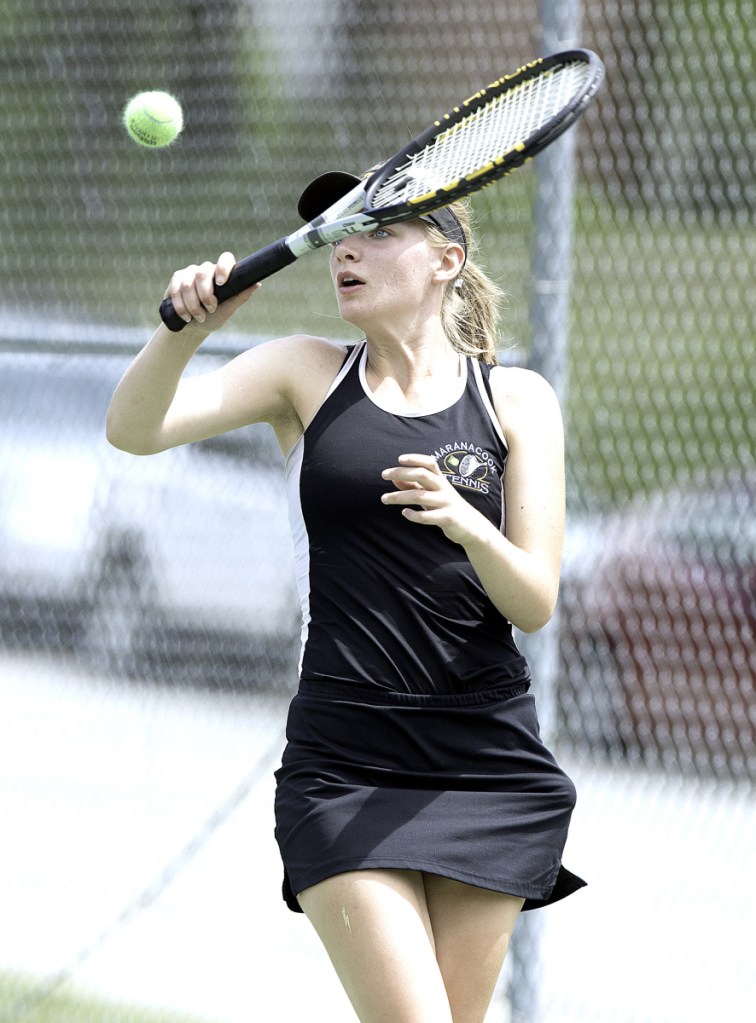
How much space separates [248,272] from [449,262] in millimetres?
472

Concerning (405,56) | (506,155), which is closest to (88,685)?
(405,56)

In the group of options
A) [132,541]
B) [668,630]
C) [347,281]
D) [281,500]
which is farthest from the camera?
[132,541]

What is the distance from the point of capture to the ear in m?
2.37

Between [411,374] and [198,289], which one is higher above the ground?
[198,289]

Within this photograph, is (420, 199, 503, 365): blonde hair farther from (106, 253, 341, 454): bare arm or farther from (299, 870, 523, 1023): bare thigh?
(299, 870, 523, 1023): bare thigh

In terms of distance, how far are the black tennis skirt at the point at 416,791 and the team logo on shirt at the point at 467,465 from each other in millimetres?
344

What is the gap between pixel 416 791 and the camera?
2.17 m

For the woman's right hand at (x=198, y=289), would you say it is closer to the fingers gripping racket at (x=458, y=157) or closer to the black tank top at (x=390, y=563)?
the fingers gripping racket at (x=458, y=157)

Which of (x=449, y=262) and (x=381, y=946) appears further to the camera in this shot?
(x=449, y=262)

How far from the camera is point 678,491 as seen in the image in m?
3.52

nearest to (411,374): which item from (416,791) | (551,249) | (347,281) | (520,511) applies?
(347,281)

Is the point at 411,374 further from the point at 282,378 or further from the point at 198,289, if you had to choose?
the point at 198,289

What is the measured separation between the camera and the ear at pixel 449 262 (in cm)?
237

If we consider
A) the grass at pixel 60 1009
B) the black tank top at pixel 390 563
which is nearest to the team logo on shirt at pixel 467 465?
the black tank top at pixel 390 563
